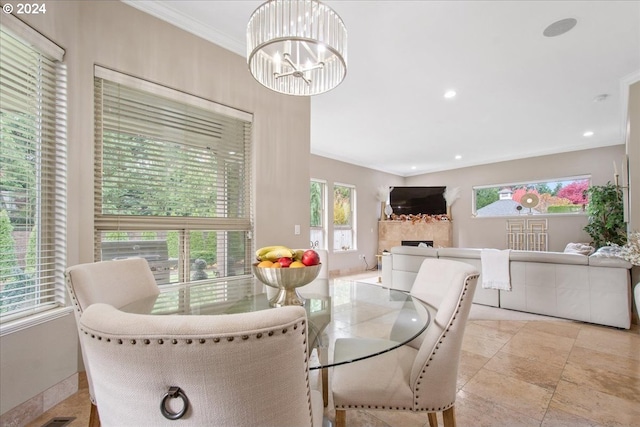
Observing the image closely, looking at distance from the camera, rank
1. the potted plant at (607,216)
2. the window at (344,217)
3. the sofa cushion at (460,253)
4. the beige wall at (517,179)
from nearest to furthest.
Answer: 1. the sofa cushion at (460,253)
2. the potted plant at (607,216)
3. the beige wall at (517,179)
4. the window at (344,217)

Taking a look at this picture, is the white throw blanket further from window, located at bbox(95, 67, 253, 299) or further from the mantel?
the mantel

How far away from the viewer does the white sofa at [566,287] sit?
3096 millimetres

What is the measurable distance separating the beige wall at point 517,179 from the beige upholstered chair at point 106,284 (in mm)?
7490

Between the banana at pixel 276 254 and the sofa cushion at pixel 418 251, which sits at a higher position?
the banana at pixel 276 254

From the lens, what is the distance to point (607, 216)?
16.9ft

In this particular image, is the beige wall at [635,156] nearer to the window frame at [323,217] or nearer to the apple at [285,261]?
the apple at [285,261]

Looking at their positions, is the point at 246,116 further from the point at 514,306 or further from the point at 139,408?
the point at 514,306

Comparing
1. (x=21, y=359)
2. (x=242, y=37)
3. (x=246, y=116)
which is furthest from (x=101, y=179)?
(x=242, y=37)

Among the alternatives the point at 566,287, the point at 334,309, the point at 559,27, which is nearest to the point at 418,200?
the point at 566,287

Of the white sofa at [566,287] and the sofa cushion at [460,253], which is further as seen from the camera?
the sofa cushion at [460,253]

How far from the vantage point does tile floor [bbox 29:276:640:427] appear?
68.2 inches

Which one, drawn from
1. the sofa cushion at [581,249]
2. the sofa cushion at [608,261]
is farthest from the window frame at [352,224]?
the sofa cushion at [608,261]

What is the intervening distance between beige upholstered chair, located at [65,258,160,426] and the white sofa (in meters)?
3.69

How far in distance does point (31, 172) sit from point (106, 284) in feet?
3.04
